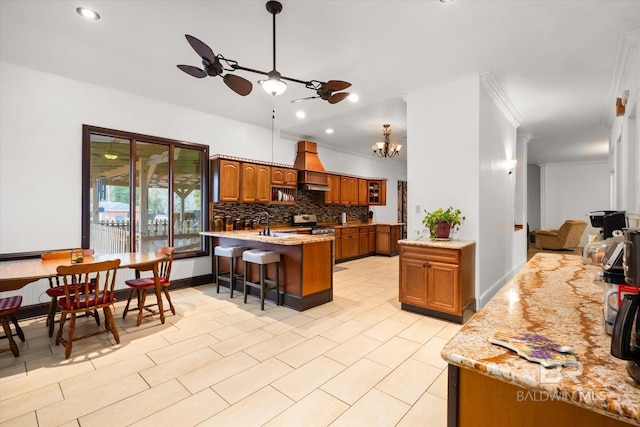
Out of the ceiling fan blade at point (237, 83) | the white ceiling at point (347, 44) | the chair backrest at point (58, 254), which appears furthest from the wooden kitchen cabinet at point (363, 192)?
the chair backrest at point (58, 254)

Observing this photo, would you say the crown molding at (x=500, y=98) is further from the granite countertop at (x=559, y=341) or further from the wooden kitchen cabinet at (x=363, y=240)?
the wooden kitchen cabinet at (x=363, y=240)

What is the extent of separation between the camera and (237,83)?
111 inches

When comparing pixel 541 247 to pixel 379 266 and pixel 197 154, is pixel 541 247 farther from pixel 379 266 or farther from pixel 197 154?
pixel 197 154

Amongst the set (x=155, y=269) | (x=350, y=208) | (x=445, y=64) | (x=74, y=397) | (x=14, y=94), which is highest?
(x=445, y=64)

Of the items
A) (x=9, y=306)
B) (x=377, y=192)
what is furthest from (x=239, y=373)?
(x=377, y=192)

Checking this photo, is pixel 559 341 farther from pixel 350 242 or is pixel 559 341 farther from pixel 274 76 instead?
pixel 350 242

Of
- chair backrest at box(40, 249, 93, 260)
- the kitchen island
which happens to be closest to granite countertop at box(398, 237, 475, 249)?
the kitchen island

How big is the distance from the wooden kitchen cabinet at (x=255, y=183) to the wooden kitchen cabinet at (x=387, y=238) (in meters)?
3.72

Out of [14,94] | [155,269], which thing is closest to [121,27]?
[14,94]

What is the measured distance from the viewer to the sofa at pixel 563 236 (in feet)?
28.8

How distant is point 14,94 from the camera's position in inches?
144

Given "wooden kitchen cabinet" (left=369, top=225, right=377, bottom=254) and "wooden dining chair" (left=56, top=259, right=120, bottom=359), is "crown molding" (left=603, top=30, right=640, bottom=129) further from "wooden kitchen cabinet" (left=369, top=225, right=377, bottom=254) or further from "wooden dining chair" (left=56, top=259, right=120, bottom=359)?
"wooden dining chair" (left=56, top=259, right=120, bottom=359)

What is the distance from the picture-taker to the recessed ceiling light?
2.68 m

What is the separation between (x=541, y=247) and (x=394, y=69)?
9.18 metres
